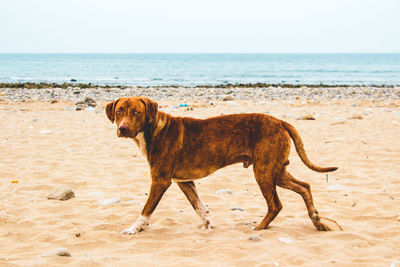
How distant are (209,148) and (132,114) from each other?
973 millimetres

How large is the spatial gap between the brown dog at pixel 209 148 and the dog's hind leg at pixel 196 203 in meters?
0.01

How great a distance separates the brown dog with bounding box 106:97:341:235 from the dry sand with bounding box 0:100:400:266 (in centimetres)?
36

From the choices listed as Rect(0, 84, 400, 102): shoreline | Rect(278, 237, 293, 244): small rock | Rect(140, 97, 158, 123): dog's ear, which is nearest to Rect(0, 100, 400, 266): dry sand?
Rect(278, 237, 293, 244): small rock

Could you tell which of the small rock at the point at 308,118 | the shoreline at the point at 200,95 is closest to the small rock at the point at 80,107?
the shoreline at the point at 200,95

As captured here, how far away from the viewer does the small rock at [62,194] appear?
221 inches

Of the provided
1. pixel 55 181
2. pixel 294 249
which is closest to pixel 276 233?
pixel 294 249

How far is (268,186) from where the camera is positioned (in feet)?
14.6

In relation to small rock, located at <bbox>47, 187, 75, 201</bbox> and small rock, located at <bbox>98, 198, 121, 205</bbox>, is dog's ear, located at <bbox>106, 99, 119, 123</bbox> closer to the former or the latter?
small rock, located at <bbox>98, 198, 121, 205</bbox>

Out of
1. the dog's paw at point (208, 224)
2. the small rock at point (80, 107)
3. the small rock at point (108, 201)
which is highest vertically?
the dog's paw at point (208, 224)

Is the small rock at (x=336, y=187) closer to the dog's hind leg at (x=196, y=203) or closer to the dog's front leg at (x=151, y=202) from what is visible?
the dog's hind leg at (x=196, y=203)

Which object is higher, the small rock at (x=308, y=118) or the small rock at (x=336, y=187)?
the small rock at (x=308, y=118)

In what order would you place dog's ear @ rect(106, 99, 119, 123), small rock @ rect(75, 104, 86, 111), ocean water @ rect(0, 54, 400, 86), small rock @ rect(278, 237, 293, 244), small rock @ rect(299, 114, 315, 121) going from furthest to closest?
ocean water @ rect(0, 54, 400, 86)
small rock @ rect(75, 104, 86, 111)
small rock @ rect(299, 114, 315, 121)
dog's ear @ rect(106, 99, 119, 123)
small rock @ rect(278, 237, 293, 244)

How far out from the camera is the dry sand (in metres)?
3.73

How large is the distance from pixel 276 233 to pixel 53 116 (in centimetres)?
1169
